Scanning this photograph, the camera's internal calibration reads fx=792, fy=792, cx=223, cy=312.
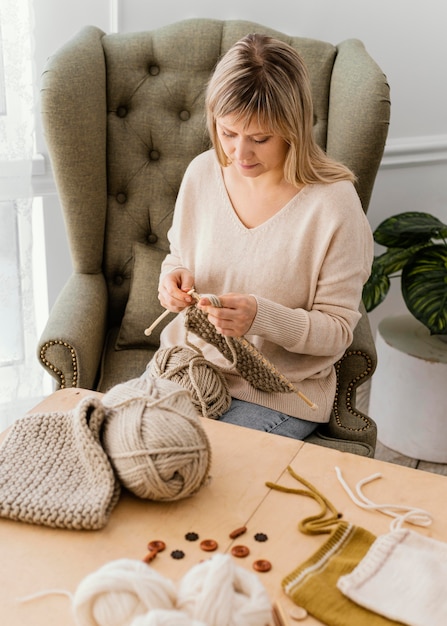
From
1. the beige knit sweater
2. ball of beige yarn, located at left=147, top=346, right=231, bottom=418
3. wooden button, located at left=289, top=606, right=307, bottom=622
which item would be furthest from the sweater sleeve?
wooden button, located at left=289, top=606, right=307, bottom=622

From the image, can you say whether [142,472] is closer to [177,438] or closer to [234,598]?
[177,438]

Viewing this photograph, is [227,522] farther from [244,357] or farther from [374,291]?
[374,291]

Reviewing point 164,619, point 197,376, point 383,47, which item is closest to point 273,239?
point 197,376

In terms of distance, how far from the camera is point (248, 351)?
1.47m

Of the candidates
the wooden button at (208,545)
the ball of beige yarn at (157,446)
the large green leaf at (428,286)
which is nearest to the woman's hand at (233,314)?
the ball of beige yarn at (157,446)

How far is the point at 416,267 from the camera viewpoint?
211 centimetres

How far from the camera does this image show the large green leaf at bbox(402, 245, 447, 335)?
2045mm

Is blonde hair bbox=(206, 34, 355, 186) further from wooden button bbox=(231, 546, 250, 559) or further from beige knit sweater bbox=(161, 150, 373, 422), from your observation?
wooden button bbox=(231, 546, 250, 559)

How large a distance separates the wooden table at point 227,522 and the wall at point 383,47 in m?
1.23

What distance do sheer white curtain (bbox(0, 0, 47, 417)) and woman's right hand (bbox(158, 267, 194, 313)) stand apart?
656mm

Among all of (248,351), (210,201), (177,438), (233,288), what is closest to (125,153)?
(210,201)

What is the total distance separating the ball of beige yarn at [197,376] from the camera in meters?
1.44

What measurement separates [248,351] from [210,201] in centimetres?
35

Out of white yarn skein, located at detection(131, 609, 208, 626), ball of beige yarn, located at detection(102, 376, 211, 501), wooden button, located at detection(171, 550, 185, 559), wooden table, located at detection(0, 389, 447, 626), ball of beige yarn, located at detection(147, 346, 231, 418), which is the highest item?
white yarn skein, located at detection(131, 609, 208, 626)
